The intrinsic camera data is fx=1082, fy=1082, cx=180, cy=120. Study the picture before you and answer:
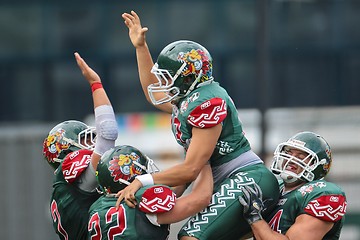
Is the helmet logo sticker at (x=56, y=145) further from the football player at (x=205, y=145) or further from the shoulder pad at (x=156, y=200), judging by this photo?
the shoulder pad at (x=156, y=200)

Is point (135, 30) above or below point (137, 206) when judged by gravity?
above

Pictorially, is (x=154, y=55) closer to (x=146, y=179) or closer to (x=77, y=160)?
(x=77, y=160)

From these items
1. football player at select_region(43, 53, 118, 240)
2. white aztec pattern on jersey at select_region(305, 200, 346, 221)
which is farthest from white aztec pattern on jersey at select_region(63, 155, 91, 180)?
white aztec pattern on jersey at select_region(305, 200, 346, 221)

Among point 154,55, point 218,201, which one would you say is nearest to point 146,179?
point 218,201

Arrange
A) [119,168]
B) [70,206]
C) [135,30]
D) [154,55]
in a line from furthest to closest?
[154,55], [70,206], [135,30], [119,168]

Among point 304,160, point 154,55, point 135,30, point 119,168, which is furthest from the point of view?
point 154,55

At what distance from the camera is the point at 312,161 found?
19.5 feet

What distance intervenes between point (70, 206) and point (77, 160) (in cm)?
34

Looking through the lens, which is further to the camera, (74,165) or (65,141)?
(65,141)

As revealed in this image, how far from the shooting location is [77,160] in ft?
20.8

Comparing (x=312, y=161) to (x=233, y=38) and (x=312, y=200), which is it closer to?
(x=312, y=200)

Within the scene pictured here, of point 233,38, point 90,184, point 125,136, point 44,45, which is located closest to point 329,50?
point 233,38

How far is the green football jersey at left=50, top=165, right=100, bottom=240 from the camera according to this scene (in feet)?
21.4

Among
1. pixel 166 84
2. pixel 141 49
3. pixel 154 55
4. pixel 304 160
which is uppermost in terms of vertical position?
pixel 141 49
